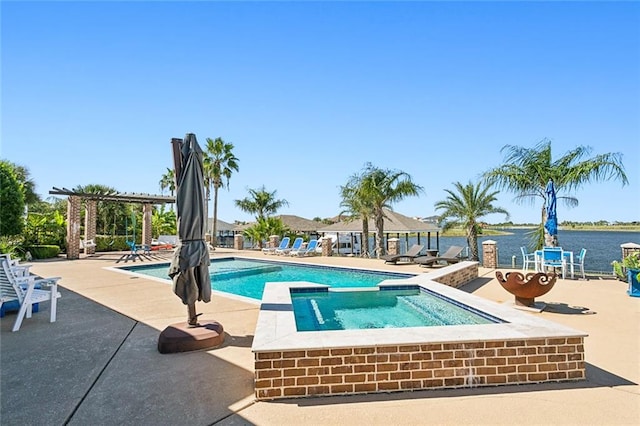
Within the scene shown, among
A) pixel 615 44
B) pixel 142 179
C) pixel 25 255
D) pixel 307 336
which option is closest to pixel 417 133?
pixel 615 44

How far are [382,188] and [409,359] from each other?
1598cm

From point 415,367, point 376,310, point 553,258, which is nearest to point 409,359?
point 415,367

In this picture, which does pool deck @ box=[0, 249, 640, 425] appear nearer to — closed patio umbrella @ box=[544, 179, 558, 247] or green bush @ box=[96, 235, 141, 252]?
closed patio umbrella @ box=[544, 179, 558, 247]

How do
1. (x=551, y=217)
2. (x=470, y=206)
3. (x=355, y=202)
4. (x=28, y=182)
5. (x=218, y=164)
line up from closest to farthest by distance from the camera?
1. (x=551, y=217)
2. (x=470, y=206)
3. (x=355, y=202)
4. (x=28, y=182)
5. (x=218, y=164)

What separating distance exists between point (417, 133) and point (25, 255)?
20081 millimetres

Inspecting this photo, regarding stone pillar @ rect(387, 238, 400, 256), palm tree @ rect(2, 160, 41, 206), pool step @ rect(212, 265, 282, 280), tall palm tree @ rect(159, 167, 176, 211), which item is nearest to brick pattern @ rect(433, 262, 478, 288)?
stone pillar @ rect(387, 238, 400, 256)

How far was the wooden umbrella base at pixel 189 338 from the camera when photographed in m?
4.13

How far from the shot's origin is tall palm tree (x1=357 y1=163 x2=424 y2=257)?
18641 millimetres

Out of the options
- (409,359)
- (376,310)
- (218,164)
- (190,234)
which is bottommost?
(376,310)

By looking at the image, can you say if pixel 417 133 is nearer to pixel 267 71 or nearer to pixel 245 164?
pixel 267 71

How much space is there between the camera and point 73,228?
16906mm

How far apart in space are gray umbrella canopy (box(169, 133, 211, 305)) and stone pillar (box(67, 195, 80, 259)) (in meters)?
16.0

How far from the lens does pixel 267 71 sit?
11.9 meters

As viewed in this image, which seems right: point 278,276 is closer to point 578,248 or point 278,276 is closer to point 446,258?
point 446,258
